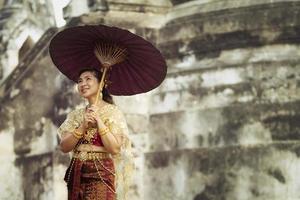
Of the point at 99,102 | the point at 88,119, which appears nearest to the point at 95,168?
the point at 88,119

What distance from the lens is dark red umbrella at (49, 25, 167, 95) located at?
603 cm

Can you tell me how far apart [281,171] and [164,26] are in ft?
7.75

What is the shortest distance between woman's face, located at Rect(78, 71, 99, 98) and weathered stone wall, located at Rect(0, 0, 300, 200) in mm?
2606

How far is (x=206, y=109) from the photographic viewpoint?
28.4ft

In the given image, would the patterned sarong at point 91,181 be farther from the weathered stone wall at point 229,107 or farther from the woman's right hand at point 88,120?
the weathered stone wall at point 229,107

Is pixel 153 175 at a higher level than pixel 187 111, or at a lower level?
lower

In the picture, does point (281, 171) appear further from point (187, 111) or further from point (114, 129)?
point (114, 129)

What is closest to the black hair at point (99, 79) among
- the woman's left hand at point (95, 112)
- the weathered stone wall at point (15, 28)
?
the woman's left hand at point (95, 112)

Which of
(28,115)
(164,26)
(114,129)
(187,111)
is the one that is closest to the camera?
(114,129)

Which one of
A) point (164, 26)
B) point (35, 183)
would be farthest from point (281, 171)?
point (35, 183)

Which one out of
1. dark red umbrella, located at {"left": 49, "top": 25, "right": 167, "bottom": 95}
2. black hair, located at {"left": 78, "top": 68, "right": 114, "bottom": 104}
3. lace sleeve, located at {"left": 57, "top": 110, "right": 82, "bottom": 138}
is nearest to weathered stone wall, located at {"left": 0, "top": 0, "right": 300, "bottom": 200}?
dark red umbrella, located at {"left": 49, "top": 25, "right": 167, "bottom": 95}

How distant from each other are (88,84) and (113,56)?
275 mm

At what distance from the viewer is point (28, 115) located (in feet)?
33.7

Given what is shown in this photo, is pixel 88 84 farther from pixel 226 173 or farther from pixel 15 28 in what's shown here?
pixel 15 28
